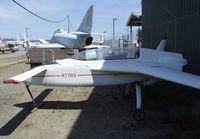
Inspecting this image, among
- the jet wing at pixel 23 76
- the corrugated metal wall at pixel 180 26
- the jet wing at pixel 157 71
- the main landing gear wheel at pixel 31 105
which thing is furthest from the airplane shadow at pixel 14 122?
the corrugated metal wall at pixel 180 26

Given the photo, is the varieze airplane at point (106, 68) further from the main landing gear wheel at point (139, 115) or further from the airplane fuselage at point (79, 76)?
the main landing gear wheel at point (139, 115)

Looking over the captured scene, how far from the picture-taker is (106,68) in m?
8.58

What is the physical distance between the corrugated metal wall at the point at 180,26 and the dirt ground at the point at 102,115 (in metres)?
1.13

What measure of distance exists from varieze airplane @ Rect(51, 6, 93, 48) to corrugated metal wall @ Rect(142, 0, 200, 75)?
13738 mm

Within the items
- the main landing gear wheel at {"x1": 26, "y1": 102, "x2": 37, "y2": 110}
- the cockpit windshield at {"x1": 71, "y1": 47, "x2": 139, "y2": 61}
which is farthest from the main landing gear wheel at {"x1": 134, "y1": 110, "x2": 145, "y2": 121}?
the main landing gear wheel at {"x1": 26, "y1": 102, "x2": 37, "y2": 110}

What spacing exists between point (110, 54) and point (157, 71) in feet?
5.63

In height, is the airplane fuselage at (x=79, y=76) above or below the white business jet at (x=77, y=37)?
below


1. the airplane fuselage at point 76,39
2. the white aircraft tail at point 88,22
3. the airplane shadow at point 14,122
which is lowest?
the airplane shadow at point 14,122

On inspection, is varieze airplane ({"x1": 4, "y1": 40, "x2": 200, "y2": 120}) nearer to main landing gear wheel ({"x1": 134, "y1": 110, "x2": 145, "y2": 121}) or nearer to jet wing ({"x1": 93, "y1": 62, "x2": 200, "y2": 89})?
jet wing ({"x1": 93, "y1": 62, "x2": 200, "y2": 89})

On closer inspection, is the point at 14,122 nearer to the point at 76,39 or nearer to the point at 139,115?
the point at 139,115

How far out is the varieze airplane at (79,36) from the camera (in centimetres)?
3094

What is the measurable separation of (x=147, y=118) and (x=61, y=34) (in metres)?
25.1

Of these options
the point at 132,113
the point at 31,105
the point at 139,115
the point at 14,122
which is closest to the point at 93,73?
the point at 132,113

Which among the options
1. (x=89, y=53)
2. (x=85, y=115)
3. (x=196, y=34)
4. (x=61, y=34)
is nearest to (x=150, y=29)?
(x=196, y=34)
